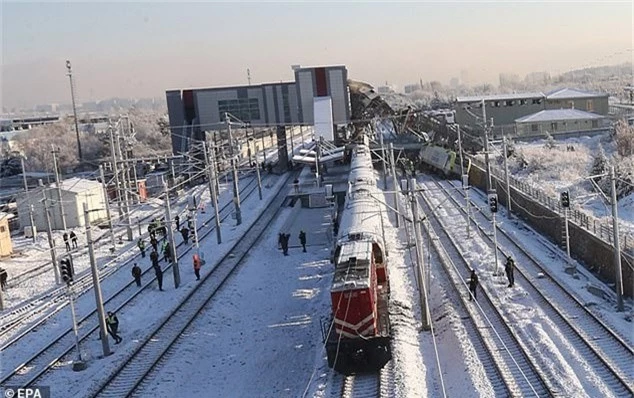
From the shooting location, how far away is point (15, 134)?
398 ft

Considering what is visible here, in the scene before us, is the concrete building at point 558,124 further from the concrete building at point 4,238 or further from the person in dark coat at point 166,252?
the concrete building at point 4,238

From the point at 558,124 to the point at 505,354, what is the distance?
1982 inches

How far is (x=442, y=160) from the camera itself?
48.8m

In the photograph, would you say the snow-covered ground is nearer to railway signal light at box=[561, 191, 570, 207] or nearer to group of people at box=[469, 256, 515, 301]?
group of people at box=[469, 256, 515, 301]

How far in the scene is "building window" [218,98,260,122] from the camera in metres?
56.0

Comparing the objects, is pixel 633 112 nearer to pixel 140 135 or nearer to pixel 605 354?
pixel 605 354

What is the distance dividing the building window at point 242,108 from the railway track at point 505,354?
34.3 metres

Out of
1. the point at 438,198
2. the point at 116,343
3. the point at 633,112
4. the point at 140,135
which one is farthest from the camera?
the point at 140,135

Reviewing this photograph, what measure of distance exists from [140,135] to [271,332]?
97553mm

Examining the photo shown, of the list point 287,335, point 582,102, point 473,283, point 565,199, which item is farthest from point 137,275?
point 582,102

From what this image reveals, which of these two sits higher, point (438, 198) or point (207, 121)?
point (207, 121)

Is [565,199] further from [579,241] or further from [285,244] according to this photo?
[285,244]

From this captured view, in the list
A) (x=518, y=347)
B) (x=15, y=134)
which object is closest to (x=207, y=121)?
(x=518, y=347)

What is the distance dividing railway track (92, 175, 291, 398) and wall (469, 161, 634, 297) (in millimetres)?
12928
